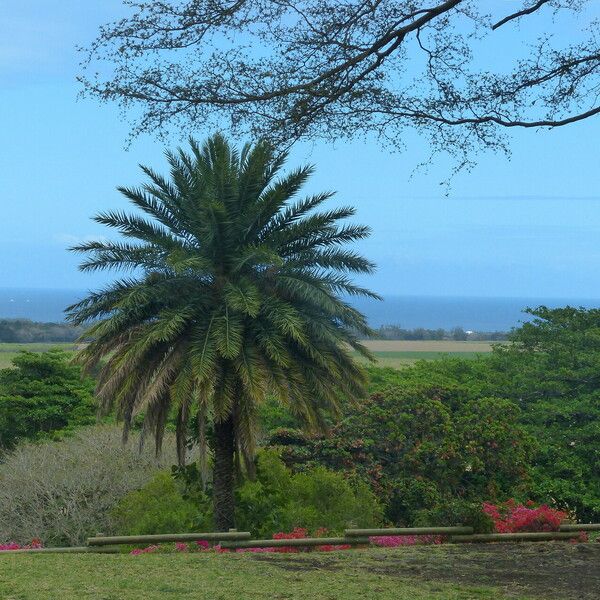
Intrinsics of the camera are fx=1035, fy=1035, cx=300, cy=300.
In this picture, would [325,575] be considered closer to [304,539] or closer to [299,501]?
[304,539]

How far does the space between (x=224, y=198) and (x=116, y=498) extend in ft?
40.9

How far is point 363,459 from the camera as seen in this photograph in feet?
106

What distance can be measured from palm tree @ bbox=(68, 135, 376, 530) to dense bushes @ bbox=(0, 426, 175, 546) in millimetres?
7592

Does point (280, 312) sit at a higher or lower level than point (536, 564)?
higher

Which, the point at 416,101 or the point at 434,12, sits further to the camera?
the point at 416,101

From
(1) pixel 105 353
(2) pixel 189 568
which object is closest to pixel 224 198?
(1) pixel 105 353

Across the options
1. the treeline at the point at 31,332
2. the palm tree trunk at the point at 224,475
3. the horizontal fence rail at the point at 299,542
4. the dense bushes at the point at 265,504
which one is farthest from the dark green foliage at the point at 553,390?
the treeline at the point at 31,332

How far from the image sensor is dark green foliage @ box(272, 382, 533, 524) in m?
31.5

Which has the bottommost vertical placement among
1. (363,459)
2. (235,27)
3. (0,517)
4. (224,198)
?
(0,517)

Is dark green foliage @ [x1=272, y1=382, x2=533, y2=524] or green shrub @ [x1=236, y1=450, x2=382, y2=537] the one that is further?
dark green foliage @ [x1=272, y1=382, x2=533, y2=524]

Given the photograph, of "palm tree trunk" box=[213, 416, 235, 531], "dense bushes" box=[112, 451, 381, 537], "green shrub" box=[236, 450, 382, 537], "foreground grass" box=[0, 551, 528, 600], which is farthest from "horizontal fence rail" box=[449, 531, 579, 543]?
"green shrub" box=[236, 450, 382, 537]

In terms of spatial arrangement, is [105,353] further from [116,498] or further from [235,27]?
[235,27]

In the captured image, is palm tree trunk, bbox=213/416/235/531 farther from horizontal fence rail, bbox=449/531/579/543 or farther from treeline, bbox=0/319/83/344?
treeline, bbox=0/319/83/344

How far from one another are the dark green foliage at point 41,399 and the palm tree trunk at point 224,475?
23.9 metres
